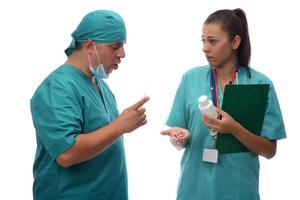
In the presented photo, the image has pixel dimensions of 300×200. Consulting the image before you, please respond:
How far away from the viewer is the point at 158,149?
8.97 ft

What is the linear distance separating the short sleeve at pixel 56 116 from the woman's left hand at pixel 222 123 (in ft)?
1.53

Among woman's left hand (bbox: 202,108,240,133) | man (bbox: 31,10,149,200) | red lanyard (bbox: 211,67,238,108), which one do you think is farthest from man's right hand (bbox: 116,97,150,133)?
red lanyard (bbox: 211,67,238,108)

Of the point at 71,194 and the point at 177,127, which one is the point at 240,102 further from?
the point at 71,194

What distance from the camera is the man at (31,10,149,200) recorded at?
5.50ft

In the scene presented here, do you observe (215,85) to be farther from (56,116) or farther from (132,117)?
(56,116)

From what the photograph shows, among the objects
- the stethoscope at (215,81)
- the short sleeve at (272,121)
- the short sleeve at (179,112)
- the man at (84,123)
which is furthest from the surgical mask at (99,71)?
the short sleeve at (272,121)

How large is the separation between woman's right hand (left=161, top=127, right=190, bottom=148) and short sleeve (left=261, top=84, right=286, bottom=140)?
12.7 inches

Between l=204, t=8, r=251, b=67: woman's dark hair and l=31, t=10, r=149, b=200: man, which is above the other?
l=204, t=8, r=251, b=67: woman's dark hair

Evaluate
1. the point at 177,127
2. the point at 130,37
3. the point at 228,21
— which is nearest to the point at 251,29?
the point at 130,37

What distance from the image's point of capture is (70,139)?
167 cm

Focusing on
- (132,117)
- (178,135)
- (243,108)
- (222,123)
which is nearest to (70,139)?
(132,117)

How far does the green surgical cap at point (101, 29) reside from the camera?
182 cm

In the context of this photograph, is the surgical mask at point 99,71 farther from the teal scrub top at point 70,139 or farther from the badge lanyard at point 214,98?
the badge lanyard at point 214,98

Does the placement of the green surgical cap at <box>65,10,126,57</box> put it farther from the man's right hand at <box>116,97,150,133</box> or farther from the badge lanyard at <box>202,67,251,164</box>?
the badge lanyard at <box>202,67,251,164</box>
